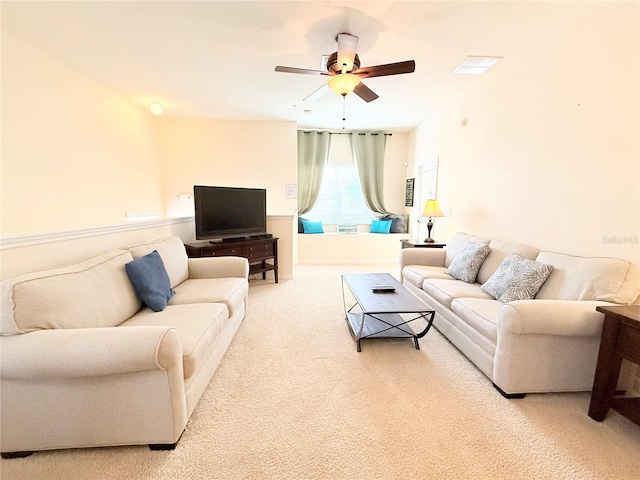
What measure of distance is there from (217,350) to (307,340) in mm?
847

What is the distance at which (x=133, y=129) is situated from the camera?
170 inches

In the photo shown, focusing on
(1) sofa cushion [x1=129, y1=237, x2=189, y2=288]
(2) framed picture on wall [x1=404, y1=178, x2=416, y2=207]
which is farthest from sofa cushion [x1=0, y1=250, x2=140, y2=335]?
(2) framed picture on wall [x1=404, y1=178, x2=416, y2=207]

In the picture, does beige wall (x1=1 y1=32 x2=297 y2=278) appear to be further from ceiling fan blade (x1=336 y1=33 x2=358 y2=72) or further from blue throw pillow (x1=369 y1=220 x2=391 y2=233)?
ceiling fan blade (x1=336 y1=33 x2=358 y2=72)

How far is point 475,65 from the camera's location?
302 centimetres

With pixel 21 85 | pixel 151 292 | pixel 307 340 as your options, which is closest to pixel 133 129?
pixel 21 85

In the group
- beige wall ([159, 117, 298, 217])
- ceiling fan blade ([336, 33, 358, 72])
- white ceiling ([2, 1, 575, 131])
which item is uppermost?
white ceiling ([2, 1, 575, 131])

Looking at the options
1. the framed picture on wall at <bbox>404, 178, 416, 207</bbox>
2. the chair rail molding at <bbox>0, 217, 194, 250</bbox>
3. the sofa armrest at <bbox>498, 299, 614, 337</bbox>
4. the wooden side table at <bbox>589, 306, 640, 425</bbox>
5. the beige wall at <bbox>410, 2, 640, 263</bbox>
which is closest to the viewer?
the wooden side table at <bbox>589, 306, 640, 425</bbox>

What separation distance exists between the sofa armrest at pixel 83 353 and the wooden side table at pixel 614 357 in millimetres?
2343

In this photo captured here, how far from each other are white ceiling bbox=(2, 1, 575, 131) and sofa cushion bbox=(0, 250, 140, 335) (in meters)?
1.96

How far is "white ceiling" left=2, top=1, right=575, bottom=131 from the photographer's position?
2145 mm

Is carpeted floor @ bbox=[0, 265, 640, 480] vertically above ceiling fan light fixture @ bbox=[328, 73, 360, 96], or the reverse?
ceiling fan light fixture @ bbox=[328, 73, 360, 96]

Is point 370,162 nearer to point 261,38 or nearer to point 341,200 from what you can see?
point 341,200

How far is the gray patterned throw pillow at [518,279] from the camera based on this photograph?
2.20m

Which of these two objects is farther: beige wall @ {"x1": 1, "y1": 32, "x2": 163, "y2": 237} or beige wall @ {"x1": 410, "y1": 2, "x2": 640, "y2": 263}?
beige wall @ {"x1": 1, "y1": 32, "x2": 163, "y2": 237}
